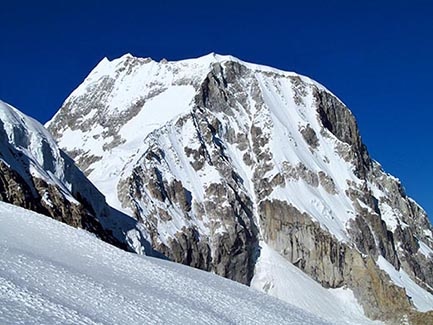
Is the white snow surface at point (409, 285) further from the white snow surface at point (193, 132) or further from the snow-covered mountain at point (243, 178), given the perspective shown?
the white snow surface at point (193, 132)

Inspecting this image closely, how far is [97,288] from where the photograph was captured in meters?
26.6

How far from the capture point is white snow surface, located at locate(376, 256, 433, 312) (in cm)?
15950

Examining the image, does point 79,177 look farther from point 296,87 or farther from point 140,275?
point 296,87

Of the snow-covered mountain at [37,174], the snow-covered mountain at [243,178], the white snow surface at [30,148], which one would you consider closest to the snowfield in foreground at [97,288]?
the snow-covered mountain at [37,174]

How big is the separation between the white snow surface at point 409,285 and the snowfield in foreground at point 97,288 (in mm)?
129597

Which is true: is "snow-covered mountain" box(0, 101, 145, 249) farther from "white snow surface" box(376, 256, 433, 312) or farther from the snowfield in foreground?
"white snow surface" box(376, 256, 433, 312)

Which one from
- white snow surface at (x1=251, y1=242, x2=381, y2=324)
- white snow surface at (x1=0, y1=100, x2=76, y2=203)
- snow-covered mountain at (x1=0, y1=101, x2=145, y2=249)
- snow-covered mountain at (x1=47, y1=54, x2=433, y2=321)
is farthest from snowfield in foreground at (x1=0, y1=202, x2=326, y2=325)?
white snow surface at (x1=251, y1=242, x2=381, y2=324)

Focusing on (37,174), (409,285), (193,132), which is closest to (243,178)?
(193,132)

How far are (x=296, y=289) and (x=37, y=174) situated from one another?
85.0 m

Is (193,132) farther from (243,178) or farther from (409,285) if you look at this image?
(409,285)

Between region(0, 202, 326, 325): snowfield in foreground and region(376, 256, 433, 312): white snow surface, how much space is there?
130 meters

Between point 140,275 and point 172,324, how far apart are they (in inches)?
315

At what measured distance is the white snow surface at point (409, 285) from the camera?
523 ft

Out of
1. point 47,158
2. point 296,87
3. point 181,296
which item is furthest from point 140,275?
point 296,87
